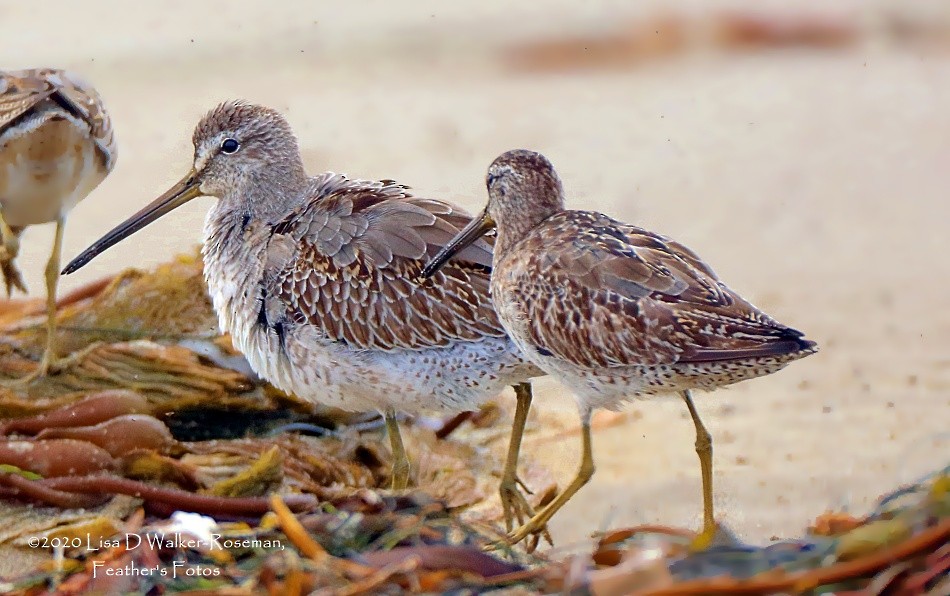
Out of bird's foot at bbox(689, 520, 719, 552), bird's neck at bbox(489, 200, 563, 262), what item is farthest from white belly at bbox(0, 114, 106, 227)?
bird's foot at bbox(689, 520, 719, 552)

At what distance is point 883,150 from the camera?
6.32 m

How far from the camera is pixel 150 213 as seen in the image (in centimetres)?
414

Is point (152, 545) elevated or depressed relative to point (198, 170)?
depressed

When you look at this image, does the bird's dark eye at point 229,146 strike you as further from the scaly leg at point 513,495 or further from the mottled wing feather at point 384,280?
the scaly leg at point 513,495

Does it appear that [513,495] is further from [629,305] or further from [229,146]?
[229,146]

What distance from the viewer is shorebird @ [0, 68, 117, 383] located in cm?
413

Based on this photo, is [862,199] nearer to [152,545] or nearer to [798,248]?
[798,248]

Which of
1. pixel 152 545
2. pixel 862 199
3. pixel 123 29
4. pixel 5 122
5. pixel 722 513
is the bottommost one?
pixel 722 513

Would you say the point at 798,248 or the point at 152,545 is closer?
the point at 152,545

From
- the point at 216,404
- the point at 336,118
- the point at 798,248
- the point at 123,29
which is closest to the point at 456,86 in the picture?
the point at 336,118

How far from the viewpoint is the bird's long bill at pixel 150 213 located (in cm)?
407

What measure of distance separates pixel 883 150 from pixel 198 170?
357 centimetres

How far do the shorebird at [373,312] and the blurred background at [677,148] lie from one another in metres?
0.52

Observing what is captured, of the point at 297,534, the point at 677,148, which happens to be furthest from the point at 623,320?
the point at 677,148
